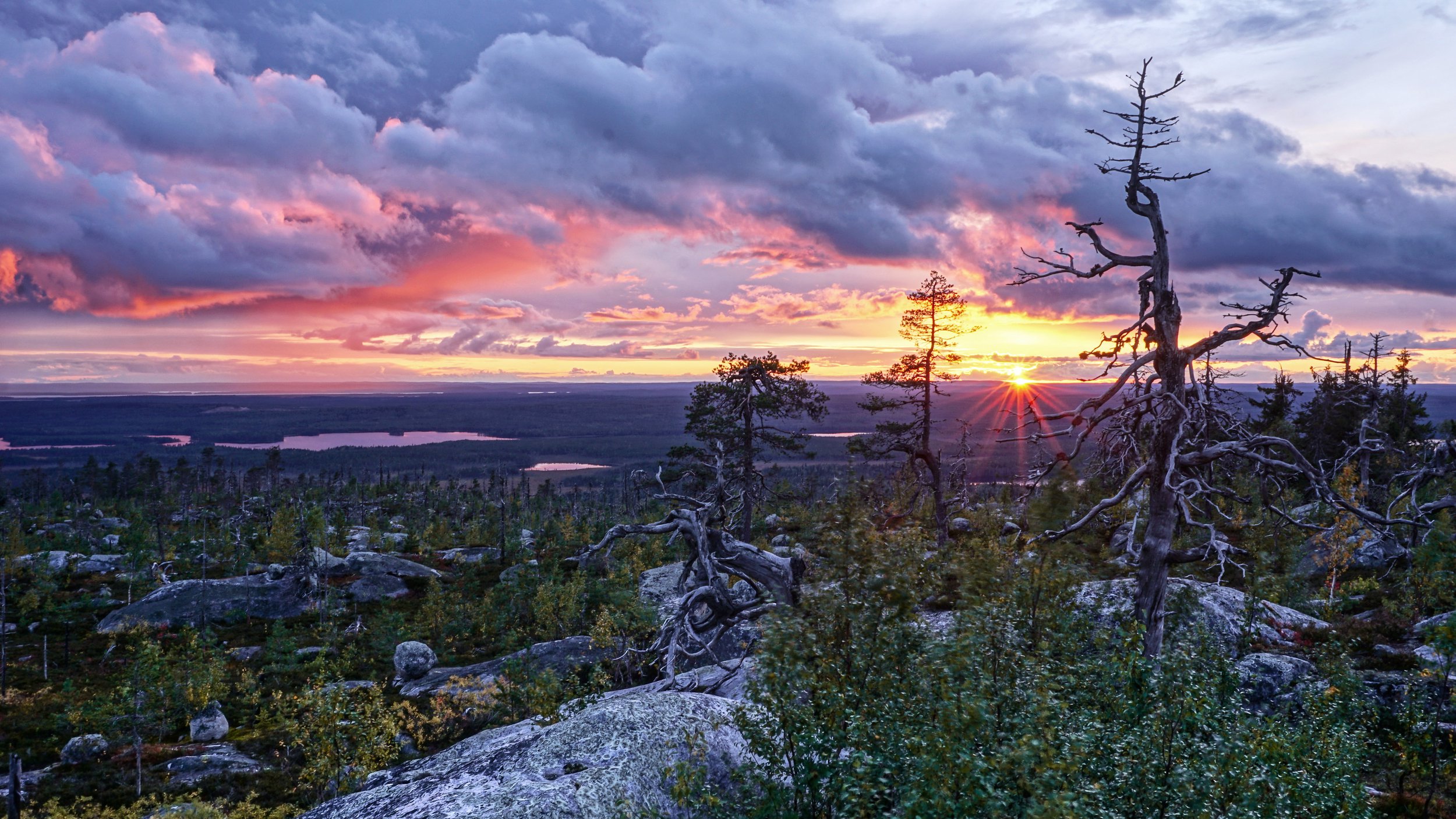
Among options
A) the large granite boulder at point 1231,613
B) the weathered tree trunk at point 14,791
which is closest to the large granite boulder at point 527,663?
the weathered tree trunk at point 14,791

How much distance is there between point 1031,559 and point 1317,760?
251 inches

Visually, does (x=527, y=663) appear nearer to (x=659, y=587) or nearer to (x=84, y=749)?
(x=659, y=587)

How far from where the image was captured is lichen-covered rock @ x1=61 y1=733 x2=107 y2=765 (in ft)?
127

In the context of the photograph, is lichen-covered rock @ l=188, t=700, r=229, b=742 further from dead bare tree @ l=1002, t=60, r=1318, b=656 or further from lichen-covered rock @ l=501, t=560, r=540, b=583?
dead bare tree @ l=1002, t=60, r=1318, b=656

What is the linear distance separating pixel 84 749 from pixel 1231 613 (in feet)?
191

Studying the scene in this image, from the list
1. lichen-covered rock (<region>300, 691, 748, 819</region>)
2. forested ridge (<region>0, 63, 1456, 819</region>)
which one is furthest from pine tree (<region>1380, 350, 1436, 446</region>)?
lichen-covered rock (<region>300, 691, 748, 819</region>)

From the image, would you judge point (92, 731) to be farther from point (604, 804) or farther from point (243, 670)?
point (604, 804)

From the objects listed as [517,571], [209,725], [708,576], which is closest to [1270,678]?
[708,576]

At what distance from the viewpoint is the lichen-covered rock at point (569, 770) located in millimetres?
10164

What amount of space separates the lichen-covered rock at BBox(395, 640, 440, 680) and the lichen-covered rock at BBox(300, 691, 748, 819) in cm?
3811

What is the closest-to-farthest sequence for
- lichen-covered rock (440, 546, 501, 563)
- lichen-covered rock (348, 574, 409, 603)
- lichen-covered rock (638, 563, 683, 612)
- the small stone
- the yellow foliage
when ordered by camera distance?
1. the yellow foliage
2. lichen-covered rock (638, 563, 683, 612)
3. the small stone
4. lichen-covered rock (348, 574, 409, 603)
5. lichen-covered rock (440, 546, 501, 563)

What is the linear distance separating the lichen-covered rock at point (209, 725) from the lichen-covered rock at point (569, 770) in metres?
37.5

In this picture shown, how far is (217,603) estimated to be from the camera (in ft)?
212

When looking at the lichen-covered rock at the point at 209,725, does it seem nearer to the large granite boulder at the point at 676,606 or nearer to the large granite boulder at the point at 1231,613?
the large granite boulder at the point at 676,606
